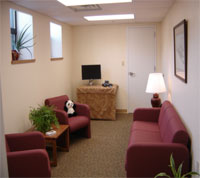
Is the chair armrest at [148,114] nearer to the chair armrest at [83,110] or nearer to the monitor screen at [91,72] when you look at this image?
the chair armrest at [83,110]

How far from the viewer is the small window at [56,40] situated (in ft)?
18.6

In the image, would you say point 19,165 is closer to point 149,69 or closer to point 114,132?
point 114,132

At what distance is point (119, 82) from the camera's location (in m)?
6.55

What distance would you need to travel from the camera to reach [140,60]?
641 centimetres

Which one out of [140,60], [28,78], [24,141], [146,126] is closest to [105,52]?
[140,60]

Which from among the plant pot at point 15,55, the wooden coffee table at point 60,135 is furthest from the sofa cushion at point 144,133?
the plant pot at point 15,55

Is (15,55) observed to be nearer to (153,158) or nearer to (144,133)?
(144,133)

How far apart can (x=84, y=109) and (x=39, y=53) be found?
1344 millimetres

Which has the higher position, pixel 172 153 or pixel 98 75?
pixel 98 75

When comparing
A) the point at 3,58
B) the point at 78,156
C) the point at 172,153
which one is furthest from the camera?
the point at 78,156

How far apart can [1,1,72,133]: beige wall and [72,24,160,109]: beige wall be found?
Result: 773 millimetres

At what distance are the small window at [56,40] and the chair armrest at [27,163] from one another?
3270mm

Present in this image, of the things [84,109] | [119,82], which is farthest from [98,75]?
[84,109]

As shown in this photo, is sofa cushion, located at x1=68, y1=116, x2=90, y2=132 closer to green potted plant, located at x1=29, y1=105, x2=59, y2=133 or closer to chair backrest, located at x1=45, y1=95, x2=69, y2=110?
chair backrest, located at x1=45, y1=95, x2=69, y2=110
